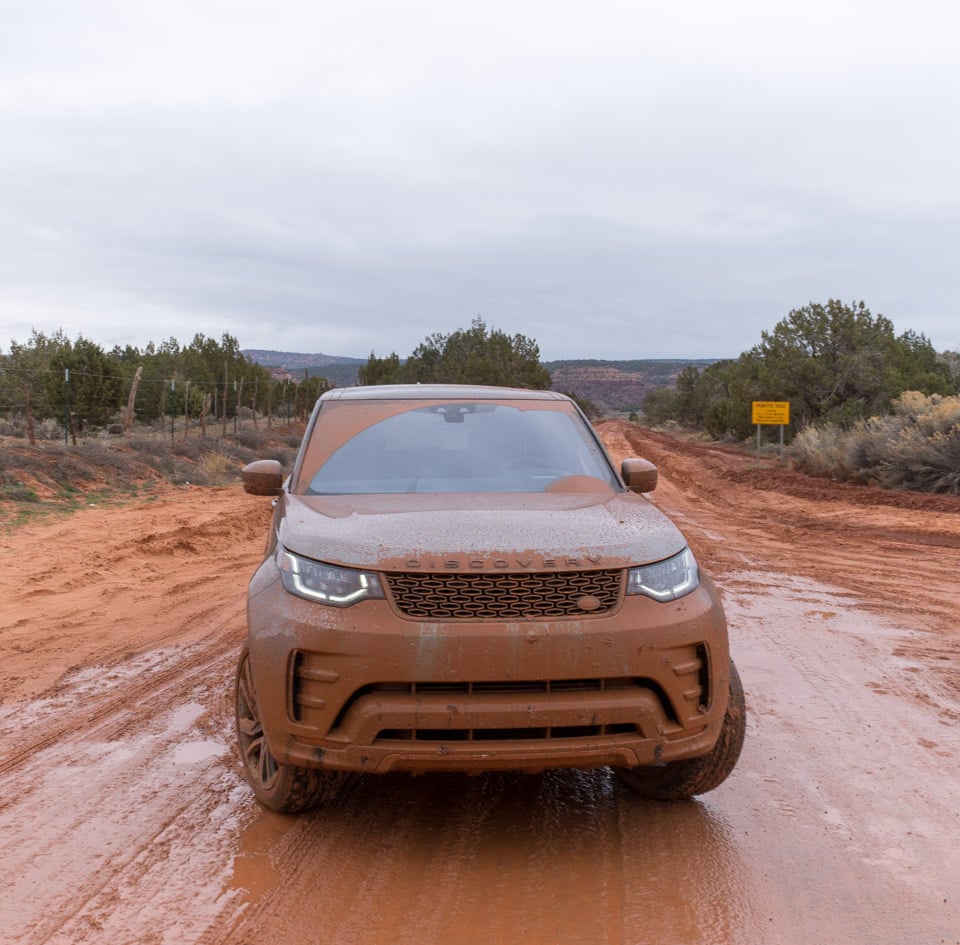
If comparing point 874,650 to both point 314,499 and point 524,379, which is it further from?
point 524,379

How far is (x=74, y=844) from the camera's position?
3.65 m

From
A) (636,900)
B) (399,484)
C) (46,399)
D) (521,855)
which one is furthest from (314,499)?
(46,399)

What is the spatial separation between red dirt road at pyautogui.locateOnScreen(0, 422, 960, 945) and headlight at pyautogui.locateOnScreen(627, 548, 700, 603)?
1005 mm

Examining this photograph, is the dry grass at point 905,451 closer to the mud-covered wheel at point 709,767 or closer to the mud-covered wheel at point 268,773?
the mud-covered wheel at point 709,767

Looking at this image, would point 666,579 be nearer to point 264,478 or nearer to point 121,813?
point 264,478

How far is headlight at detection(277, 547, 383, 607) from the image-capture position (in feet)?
11.1

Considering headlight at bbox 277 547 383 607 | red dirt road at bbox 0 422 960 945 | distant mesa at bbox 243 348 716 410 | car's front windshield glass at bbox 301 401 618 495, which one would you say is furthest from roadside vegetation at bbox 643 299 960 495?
distant mesa at bbox 243 348 716 410

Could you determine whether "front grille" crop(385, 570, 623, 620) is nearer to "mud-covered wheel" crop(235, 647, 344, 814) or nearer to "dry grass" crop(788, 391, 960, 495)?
"mud-covered wheel" crop(235, 647, 344, 814)

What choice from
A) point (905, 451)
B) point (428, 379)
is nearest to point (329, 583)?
point (905, 451)

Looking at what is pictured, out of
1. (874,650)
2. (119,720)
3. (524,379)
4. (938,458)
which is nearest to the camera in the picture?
(119,720)

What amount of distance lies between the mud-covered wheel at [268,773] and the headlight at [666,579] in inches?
52.2

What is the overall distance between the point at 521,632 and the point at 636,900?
100 cm

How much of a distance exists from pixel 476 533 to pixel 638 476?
5.14ft

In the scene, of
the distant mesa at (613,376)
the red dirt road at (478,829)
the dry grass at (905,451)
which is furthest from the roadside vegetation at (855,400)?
the distant mesa at (613,376)
